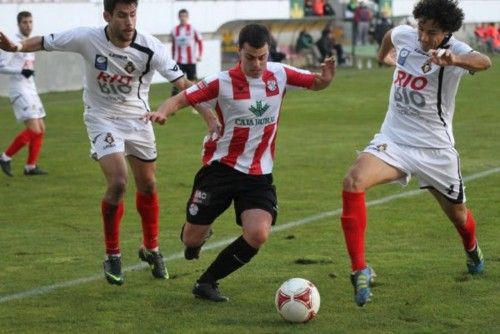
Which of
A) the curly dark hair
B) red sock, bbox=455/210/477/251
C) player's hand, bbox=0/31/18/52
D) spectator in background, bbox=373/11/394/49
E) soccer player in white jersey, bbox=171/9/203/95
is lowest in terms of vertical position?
spectator in background, bbox=373/11/394/49

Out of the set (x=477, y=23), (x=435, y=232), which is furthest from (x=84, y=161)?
(x=477, y=23)

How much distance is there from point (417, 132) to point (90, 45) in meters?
2.51

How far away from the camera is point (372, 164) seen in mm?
9047

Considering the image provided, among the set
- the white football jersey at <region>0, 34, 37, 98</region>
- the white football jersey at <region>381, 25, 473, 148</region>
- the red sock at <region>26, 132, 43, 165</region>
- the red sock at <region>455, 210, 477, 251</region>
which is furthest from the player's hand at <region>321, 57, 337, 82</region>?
the white football jersey at <region>0, 34, 37, 98</region>

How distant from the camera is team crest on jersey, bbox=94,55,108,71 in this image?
9695 mm

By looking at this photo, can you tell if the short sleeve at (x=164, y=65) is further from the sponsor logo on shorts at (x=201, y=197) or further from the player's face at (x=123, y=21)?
the sponsor logo on shorts at (x=201, y=197)

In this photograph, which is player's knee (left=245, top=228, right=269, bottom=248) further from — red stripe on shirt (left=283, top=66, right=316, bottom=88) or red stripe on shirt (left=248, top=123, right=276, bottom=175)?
red stripe on shirt (left=283, top=66, right=316, bottom=88)

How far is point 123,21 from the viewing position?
9.52 meters

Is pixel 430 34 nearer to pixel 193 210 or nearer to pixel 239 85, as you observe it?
pixel 239 85

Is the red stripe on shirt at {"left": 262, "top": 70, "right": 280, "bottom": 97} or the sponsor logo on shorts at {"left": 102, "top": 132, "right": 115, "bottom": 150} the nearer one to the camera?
the red stripe on shirt at {"left": 262, "top": 70, "right": 280, "bottom": 97}

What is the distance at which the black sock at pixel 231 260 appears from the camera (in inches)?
348

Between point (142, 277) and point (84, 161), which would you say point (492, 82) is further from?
point (142, 277)

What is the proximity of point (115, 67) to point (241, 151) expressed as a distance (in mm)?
1336

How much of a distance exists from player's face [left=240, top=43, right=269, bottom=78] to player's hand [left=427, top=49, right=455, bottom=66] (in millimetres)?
1117
